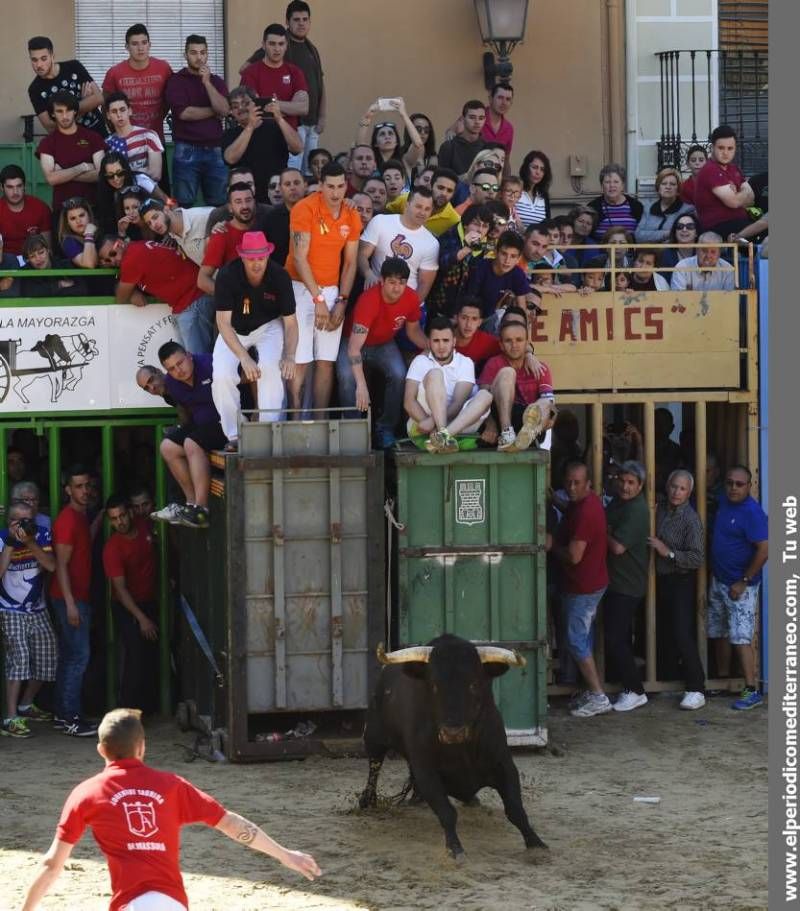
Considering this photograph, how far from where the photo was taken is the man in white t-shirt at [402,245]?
13430mm

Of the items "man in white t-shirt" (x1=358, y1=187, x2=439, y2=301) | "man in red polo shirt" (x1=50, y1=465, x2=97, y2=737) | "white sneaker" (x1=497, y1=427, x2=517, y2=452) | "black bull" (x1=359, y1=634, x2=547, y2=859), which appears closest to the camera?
"black bull" (x1=359, y1=634, x2=547, y2=859)

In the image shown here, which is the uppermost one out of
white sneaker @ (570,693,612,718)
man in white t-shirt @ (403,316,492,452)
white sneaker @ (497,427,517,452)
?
man in white t-shirt @ (403,316,492,452)

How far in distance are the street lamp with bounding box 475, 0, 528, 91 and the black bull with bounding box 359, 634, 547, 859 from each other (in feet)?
28.7

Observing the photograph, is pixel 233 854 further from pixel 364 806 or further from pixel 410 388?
pixel 410 388

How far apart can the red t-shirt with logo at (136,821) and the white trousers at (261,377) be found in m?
5.81

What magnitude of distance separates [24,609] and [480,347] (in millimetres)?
4125

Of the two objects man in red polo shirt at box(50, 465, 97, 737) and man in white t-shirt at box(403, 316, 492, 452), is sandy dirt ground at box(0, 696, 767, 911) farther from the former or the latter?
man in white t-shirt at box(403, 316, 492, 452)

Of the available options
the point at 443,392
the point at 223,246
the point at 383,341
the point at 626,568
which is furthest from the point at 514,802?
the point at 223,246

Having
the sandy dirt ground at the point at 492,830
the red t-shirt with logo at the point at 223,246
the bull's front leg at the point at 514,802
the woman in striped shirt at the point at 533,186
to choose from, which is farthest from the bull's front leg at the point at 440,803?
the woman in striped shirt at the point at 533,186

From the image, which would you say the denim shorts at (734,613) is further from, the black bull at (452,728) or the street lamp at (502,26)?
the street lamp at (502,26)

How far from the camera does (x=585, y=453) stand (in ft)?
49.8

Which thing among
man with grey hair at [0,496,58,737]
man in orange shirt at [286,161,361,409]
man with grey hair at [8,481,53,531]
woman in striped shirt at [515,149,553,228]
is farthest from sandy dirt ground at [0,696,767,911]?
woman in striped shirt at [515,149,553,228]

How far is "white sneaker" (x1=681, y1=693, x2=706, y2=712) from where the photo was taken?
14.5 metres

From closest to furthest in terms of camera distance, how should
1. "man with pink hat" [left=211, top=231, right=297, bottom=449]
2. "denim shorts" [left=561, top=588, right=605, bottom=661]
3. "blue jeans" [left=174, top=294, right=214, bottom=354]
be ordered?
"man with pink hat" [left=211, top=231, right=297, bottom=449]
"blue jeans" [left=174, top=294, right=214, bottom=354]
"denim shorts" [left=561, top=588, right=605, bottom=661]
